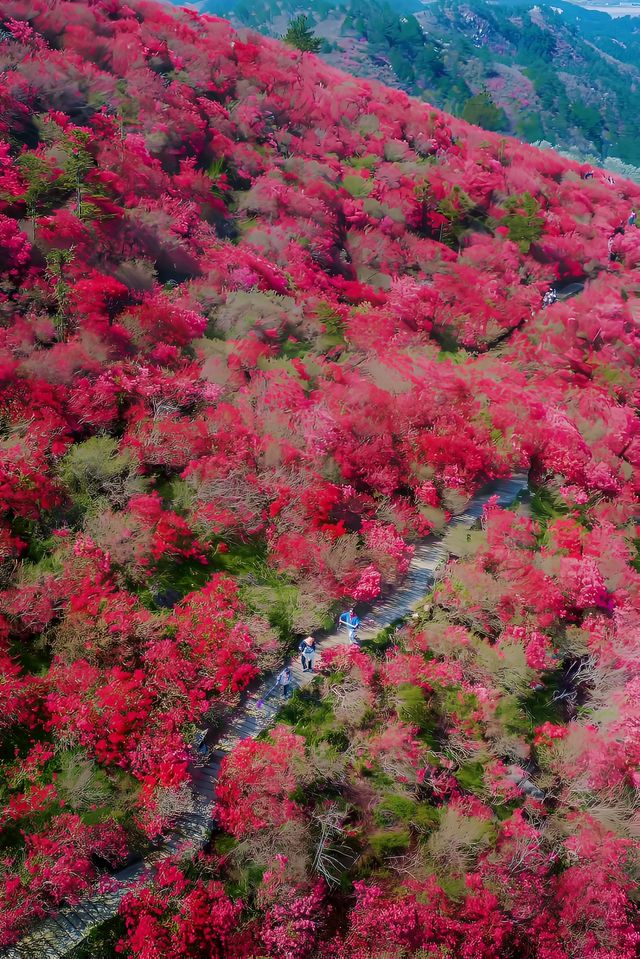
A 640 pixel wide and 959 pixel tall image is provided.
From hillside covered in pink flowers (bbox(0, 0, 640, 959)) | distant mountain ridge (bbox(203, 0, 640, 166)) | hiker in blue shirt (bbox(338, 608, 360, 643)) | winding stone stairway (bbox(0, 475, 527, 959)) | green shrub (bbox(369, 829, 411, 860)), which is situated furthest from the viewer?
distant mountain ridge (bbox(203, 0, 640, 166))

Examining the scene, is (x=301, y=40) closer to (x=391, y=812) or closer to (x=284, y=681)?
(x=284, y=681)

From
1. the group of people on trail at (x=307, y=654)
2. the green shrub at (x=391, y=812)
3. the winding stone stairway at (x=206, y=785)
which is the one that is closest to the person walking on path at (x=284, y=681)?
the group of people on trail at (x=307, y=654)

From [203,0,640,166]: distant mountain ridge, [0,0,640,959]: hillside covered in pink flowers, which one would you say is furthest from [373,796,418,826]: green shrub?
[203,0,640,166]: distant mountain ridge

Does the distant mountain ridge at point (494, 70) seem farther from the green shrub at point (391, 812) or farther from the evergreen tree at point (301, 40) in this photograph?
the green shrub at point (391, 812)

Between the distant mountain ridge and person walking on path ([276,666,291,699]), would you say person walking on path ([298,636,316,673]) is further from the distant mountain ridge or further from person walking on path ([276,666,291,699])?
the distant mountain ridge

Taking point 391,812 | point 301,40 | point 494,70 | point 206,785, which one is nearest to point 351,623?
point 391,812

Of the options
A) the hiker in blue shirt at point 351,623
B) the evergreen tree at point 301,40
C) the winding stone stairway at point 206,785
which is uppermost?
the evergreen tree at point 301,40

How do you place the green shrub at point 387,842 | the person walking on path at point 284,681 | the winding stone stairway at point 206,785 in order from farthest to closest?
the person walking on path at point 284,681
the green shrub at point 387,842
the winding stone stairway at point 206,785
